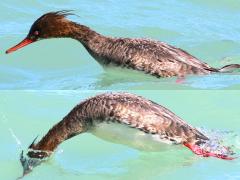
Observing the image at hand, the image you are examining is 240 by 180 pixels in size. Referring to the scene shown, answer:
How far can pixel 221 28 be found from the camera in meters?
12.6

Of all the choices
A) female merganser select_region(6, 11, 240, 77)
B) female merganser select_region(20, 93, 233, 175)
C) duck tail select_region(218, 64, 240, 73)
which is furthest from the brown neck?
duck tail select_region(218, 64, 240, 73)

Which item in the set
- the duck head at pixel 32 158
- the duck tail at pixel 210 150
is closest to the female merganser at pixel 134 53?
the duck tail at pixel 210 150

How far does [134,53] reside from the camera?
379 inches

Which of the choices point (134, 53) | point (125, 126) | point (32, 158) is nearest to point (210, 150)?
point (125, 126)

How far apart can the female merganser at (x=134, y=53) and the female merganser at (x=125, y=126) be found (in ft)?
4.65

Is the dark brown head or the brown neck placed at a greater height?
the dark brown head

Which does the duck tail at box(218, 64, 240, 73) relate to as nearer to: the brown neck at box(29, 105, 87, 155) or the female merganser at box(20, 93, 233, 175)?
the female merganser at box(20, 93, 233, 175)

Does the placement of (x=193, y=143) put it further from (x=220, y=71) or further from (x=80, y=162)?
(x=220, y=71)

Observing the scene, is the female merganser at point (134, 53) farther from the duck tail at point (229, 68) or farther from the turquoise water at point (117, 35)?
the turquoise water at point (117, 35)

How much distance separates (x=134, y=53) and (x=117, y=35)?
108 inches

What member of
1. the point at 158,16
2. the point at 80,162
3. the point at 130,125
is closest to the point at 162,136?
the point at 130,125

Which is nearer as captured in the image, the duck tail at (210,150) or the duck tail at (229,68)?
the duck tail at (210,150)

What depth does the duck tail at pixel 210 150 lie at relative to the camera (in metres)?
8.06

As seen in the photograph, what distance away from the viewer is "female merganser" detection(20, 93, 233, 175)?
7.92 meters
